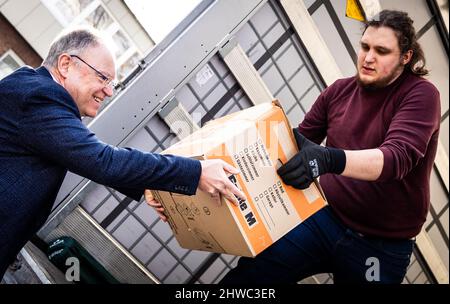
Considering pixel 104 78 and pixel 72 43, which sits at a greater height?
pixel 72 43

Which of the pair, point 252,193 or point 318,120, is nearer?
point 252,193

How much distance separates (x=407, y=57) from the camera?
2029 millimetres

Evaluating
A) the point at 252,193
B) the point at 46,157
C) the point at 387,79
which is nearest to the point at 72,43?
the point at 46,157

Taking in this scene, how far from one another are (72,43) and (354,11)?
2.34 meters

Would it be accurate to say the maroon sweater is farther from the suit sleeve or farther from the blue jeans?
the suit sleeve

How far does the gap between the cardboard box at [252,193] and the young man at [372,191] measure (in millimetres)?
156

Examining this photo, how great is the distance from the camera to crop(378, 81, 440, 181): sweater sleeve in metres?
1.67

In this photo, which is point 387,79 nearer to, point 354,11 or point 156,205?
point 156,205

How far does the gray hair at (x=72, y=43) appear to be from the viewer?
5.70ft

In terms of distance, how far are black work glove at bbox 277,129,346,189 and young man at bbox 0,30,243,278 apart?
8.7 inches

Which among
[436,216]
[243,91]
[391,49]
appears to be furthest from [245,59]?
[436,216]

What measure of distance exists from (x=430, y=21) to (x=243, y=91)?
1.99 meters

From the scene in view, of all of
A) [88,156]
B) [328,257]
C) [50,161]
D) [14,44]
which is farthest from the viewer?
[14,44]
